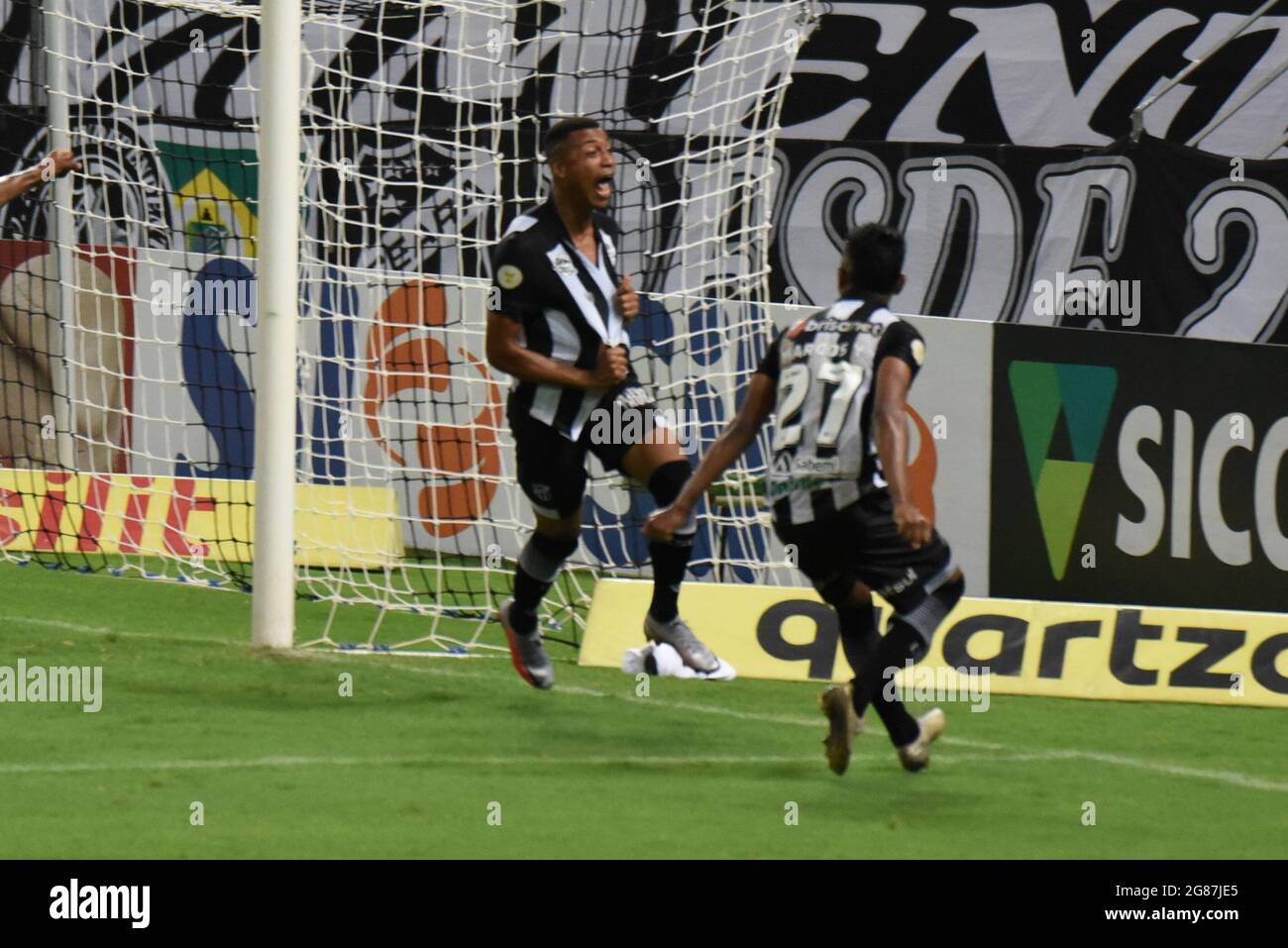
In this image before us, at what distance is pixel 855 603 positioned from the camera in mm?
6668

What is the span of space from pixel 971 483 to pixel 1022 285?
285 centimetres

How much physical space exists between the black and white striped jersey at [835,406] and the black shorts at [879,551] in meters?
0.04

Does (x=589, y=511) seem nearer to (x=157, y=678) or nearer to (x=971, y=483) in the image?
(x=971, y=483)

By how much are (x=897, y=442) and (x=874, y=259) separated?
0.68 m

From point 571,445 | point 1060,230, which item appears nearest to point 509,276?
point 571,445

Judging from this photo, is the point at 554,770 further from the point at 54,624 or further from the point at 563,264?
the point at 54,624

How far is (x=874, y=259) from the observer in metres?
6.54

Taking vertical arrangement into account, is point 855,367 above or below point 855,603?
above

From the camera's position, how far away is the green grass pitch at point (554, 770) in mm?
5688

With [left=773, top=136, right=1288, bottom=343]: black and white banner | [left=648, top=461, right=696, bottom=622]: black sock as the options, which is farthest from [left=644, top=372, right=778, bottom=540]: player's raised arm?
[left=773, top=136, right=1288, bottom=343]: black and white banner

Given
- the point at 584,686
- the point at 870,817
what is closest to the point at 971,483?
the point at 584,686

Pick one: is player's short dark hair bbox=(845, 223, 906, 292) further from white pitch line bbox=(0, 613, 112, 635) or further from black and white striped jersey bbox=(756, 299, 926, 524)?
white pitch line bbox=(0, 613, 112, 635)

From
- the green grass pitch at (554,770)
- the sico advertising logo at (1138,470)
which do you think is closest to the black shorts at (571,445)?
the green grass pitch at (554,770)

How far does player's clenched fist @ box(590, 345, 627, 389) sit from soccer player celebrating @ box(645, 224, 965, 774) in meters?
0.99
